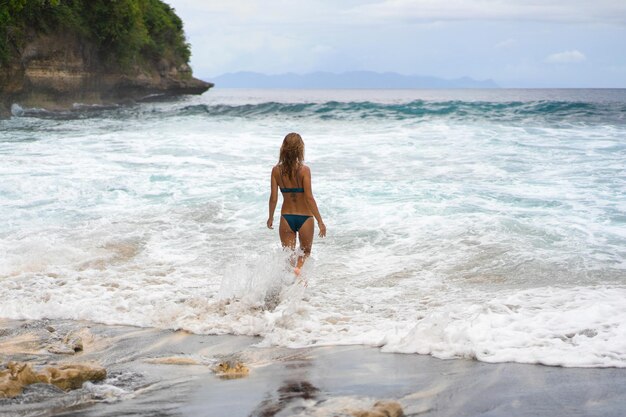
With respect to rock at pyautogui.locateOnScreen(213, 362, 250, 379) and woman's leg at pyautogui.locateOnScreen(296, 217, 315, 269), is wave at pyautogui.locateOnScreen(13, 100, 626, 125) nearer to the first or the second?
woman's leg at pyautogui.locateOnScreen(296, 217, 315, 269)

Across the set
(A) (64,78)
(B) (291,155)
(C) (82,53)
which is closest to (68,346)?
(B) (291,155)

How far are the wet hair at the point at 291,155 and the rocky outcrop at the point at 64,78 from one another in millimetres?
27677

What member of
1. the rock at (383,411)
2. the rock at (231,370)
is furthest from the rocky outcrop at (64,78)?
the rock at (383,411)

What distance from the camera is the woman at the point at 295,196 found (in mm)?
6613

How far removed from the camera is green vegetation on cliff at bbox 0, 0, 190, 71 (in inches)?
1318

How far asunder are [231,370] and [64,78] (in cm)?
3801

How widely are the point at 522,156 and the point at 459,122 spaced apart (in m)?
9.92

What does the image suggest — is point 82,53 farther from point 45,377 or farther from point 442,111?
point 45,377

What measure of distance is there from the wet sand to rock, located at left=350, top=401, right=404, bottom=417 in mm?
67

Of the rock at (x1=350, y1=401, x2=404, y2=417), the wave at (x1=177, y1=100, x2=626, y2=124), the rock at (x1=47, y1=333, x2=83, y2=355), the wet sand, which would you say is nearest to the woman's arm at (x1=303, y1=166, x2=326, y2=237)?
the wet sand

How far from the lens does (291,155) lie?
657cm

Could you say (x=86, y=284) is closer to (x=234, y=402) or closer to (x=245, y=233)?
(x=245, y=233)

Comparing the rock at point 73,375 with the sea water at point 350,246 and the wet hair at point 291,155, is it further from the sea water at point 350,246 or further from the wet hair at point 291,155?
the wet hair at point 291,155

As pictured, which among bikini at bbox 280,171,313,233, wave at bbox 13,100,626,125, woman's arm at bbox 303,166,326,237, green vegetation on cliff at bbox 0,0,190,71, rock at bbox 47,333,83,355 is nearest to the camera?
rock at bbox 47,333,83,355
